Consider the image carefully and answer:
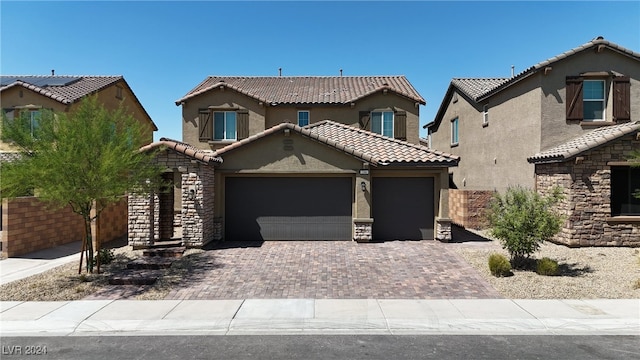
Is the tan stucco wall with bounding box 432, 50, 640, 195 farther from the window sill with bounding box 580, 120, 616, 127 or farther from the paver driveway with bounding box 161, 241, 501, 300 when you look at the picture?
the paver driveway with bounding box 161, 241, 501, 300

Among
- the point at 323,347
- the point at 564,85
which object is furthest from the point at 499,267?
the point at 564,85

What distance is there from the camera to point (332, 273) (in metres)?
9.91

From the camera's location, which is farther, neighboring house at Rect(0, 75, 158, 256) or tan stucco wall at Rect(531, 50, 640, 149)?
tan stucco wall at Rect(531, 50, 640, 149)

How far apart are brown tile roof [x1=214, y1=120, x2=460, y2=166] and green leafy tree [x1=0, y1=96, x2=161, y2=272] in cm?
470

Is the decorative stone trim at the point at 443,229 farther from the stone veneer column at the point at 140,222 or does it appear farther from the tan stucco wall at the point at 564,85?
the stone veneer column at the point at 140,222

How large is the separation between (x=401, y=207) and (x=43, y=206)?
1386 cm

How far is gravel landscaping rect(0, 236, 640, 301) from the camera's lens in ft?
27.1

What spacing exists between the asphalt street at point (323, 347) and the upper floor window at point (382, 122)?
54.0 ft

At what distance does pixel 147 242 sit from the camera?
12461mm

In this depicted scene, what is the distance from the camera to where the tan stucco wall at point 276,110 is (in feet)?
67.8

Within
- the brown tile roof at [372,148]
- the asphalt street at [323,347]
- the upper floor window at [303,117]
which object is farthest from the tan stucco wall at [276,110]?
the asphalt street at [323,347]

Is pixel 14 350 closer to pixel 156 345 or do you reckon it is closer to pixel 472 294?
pixel 156 345

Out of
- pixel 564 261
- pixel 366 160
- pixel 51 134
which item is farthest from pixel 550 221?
pixel 51 134

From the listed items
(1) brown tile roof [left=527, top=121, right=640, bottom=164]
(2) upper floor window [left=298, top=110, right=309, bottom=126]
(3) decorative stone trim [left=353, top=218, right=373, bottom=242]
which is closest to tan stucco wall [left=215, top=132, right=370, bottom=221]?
(3) decorative stone trim [left=353, top=218, right=373, bottom=242]
